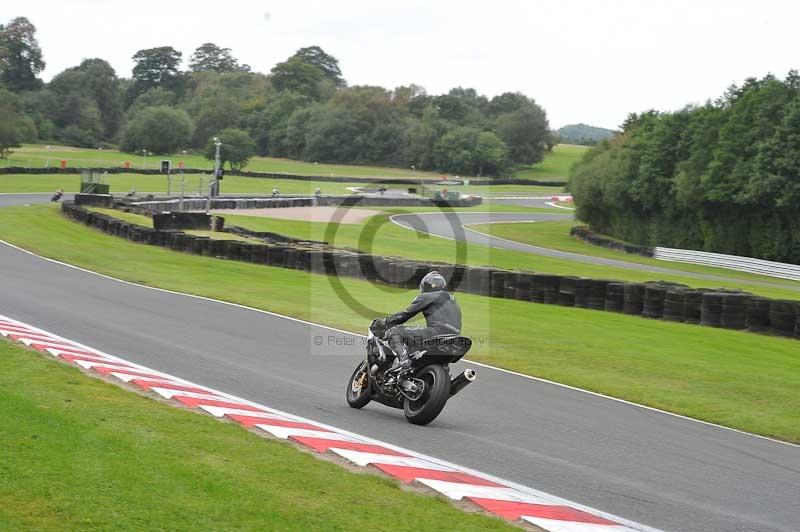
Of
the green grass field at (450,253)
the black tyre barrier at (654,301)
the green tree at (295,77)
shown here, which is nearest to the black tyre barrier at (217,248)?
the green grass field at (450,253)

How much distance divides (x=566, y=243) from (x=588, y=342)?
127ft

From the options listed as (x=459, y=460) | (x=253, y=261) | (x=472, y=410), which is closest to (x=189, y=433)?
(x=459, y=460)

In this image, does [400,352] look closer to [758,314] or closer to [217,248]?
[758,314]

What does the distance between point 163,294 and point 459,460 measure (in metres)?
13.5

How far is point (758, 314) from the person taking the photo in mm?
18641

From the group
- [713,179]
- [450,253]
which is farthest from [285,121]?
[450,253]

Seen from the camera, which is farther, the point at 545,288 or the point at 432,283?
the point at 545,288

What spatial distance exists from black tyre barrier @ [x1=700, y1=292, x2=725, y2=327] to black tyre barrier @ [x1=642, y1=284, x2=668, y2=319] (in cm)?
90

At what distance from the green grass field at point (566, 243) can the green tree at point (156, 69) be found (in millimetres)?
120030

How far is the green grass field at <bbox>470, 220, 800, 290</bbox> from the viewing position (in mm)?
44000

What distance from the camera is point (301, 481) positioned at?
692cm

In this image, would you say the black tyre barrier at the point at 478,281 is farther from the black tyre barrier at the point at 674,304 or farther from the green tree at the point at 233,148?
the green tree at the point at 233,148

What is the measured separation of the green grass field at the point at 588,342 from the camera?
12.4 m

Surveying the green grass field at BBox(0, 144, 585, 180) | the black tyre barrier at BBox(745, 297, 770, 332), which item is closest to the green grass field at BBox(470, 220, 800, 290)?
the black tyre barrier at BBox(745, 297, 770, 332)
